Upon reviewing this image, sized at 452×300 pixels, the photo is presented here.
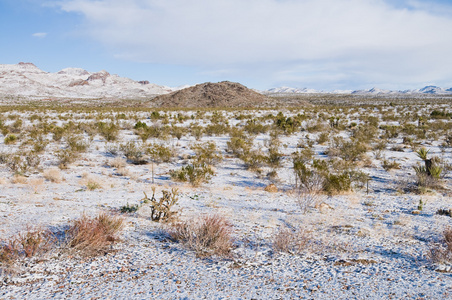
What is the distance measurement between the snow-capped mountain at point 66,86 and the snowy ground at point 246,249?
116 metres

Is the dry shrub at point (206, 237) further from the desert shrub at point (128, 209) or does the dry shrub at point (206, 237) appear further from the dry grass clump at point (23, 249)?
the dry grass clump at point (23, 249)

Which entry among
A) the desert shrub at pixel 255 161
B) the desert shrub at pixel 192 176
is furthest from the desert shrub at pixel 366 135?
the desert shrub at pixel 192 176

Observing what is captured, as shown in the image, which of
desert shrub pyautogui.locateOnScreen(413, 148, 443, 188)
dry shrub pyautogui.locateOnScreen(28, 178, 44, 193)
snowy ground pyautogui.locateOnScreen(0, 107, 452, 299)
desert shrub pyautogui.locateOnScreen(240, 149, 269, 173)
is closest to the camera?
snowy ground pyautogui.locateOnScreen(0, 107, 452, 299)

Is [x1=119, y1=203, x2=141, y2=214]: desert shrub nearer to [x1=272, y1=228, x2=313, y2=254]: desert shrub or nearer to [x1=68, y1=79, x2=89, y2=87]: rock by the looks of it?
[x1=272, y1=228, x2=313, y2=254]: desert shrub

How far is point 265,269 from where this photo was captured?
12.2ft

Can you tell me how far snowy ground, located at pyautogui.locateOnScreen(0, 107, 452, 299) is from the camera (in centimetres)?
324

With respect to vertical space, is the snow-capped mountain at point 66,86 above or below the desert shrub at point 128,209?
above

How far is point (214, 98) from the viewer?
5266 cm

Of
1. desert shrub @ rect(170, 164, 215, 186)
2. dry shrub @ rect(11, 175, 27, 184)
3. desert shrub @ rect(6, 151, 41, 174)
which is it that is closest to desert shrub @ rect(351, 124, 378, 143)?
desert shrub @ rect(170, 164, 215, 186)

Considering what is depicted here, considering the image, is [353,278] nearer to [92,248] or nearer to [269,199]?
[92,248]

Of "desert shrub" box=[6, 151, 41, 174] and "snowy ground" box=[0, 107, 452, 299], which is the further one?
"desert shrub" box=[6, 151, 41, 174]

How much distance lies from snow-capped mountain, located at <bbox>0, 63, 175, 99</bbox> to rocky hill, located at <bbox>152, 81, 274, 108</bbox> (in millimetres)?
70615

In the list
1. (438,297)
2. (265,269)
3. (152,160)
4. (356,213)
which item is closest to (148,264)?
(265,269)

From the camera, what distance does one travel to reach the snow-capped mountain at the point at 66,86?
115 m
